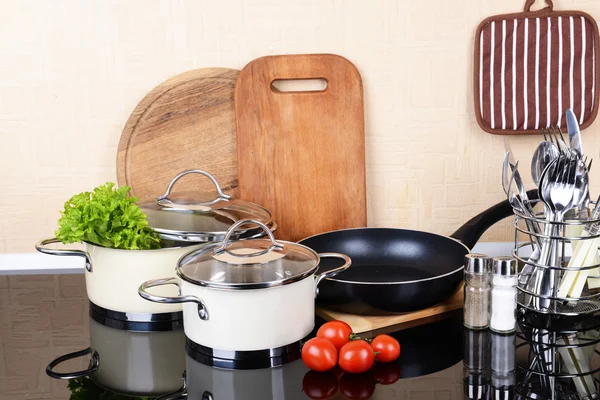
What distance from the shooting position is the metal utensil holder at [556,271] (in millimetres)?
1143

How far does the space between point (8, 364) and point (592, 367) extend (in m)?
0.84

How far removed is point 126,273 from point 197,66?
491 millimetres

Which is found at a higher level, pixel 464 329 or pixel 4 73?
pixel 4 73

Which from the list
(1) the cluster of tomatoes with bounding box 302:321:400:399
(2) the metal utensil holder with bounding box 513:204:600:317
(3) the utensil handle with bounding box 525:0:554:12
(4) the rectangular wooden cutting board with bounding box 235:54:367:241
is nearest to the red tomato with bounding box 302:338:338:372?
(1) the cluster of tomatoes with bounding box 302:321:400:399

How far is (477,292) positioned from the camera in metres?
1.13

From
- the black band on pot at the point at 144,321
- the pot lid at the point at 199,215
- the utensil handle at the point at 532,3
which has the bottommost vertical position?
the black band on pot at the point at 144,321

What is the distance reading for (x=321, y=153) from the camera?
1469 mm

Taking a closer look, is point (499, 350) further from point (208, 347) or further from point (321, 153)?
point (321, 153)

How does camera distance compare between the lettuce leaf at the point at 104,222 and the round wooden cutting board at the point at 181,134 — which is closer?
the lettuce leaf at the point at 104,222

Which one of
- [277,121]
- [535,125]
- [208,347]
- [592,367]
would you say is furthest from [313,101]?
[592,367]

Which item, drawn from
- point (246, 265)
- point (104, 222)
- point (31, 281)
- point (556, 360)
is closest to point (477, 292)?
point (556, 360)

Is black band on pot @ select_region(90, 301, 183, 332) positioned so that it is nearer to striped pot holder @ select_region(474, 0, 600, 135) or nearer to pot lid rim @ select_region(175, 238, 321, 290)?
pot lid rim @ select_region(175, 238, 321, 290)

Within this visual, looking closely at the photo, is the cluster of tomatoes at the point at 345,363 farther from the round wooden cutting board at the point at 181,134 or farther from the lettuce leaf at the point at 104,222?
the round wooden cutting board at the point at 181,134

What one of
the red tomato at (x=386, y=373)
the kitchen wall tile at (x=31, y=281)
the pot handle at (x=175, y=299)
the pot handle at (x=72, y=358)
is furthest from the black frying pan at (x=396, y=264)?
the kitchen wall tile at (x=31, y=281)
